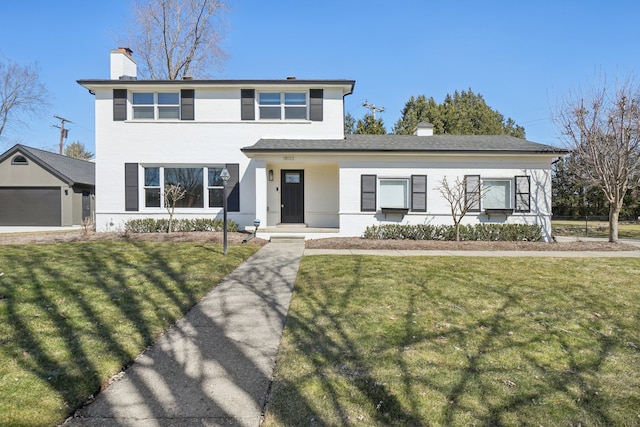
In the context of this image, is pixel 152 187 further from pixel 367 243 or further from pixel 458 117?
pixel 458 117

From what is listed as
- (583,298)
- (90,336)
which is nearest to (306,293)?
(90,336)

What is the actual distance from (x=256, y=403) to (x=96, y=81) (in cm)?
1592

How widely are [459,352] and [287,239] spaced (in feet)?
30.3

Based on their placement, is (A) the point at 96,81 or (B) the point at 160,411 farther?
(A) the point at 96,81

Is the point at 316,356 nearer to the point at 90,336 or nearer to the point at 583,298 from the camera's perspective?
the point at 90,336

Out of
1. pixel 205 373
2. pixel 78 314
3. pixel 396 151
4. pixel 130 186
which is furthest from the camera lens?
pixel 130 186

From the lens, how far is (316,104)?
1485 centimetres

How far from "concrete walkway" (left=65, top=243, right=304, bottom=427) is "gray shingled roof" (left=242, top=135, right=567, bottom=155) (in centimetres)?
850

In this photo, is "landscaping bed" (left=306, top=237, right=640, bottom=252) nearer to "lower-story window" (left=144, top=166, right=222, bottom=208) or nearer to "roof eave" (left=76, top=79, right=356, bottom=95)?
"lower-story window" (left=144, top=166, right=222, bottom=208)

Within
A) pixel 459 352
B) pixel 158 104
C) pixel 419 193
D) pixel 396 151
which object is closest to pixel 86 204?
pixel 158 104

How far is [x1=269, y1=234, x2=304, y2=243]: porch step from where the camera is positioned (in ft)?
40.7

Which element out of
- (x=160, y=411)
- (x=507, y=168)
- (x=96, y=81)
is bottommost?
(x=160, y=411)

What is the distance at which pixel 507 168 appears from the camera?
13.4 meters

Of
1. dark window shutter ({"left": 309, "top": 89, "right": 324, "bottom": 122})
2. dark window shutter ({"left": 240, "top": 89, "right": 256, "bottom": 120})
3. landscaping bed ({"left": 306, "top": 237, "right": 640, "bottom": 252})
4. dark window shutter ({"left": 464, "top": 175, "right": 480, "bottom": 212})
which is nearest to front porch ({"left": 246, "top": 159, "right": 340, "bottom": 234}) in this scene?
dark window shutter ({"left": 309, "top": 89, "right": 324, "bottom": 122})
